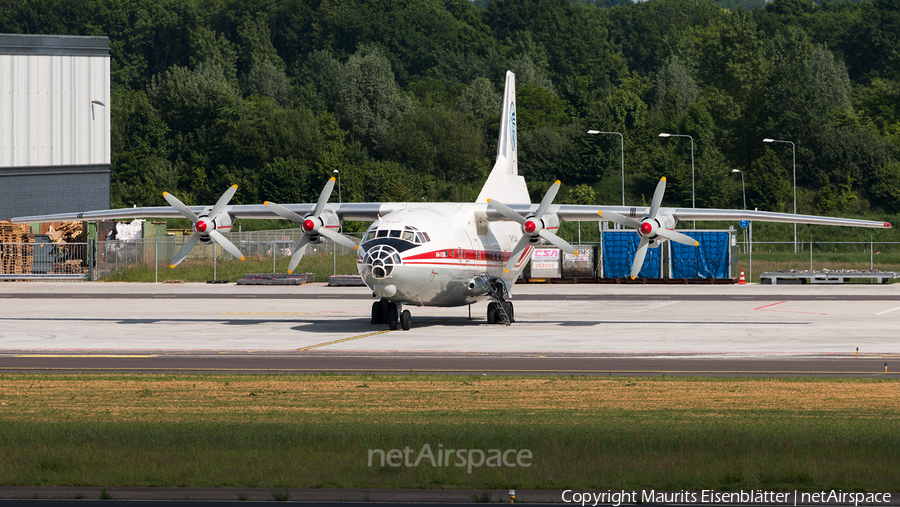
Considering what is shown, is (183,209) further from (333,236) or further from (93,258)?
(93,258)

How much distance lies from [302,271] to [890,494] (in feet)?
216

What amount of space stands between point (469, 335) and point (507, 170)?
11679 mm

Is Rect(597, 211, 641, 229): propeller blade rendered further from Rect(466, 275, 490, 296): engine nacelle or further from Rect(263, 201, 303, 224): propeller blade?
Rect(263, 201, 303, 224): propeller blade

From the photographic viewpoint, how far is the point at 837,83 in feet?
443

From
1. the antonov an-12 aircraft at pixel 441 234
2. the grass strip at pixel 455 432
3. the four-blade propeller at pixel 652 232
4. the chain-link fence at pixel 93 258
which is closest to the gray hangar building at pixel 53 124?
the chain-link fence at pixel 93 258

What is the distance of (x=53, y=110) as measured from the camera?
76.5 m

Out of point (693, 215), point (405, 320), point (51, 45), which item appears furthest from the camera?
point (51, 45)

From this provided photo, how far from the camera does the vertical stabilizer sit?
135 feet

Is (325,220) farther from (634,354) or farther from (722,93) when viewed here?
(722,93)

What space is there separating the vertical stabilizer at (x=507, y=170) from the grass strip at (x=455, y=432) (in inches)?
771

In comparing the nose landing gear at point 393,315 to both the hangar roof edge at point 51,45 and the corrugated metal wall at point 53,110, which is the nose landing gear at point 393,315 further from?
the hangar roof edge at point 51,45

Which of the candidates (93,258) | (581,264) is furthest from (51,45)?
(581,264)

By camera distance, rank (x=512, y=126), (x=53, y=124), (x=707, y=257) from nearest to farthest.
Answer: (x=512, y=126), (x=707, y=257), (x=53, y=124)

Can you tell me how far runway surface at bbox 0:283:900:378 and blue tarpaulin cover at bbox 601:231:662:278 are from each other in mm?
11685
